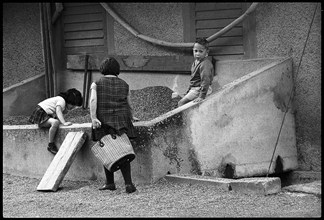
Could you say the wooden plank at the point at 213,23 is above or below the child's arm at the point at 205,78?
above

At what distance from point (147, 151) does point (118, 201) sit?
1.07 metres

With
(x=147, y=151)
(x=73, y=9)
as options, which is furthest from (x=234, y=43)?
(x=73, y=9)

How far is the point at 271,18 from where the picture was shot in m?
9.01

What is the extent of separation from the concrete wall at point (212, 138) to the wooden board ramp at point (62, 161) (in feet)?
0.49

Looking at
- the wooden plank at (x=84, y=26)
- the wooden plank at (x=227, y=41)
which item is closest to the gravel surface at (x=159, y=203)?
the wooden plank at (x=227, y=41)

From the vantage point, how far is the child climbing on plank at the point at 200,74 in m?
8.22

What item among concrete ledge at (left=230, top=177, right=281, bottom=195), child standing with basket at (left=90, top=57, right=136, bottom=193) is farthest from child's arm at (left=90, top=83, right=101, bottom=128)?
concrete ledge at (left=230, top=177, right=281, bottom=195)

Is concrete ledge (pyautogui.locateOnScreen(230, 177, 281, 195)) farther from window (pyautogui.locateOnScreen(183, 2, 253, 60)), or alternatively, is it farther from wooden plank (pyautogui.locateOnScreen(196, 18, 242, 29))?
wooden plank (pyautogui.locateOnScreen(196, 18, 242, 29))

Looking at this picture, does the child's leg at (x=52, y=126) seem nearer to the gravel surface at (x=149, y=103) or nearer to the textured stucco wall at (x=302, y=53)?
the gravel surface at (x=149, y=103)

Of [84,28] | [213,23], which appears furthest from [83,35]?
[213,23]

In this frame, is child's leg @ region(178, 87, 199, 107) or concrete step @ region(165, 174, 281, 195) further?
child's leg @ region(178, 87, 199, 107)

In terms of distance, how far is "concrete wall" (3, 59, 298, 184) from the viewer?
25.9ft

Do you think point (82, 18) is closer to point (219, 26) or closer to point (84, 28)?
point (84, 28)

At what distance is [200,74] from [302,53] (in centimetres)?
137
